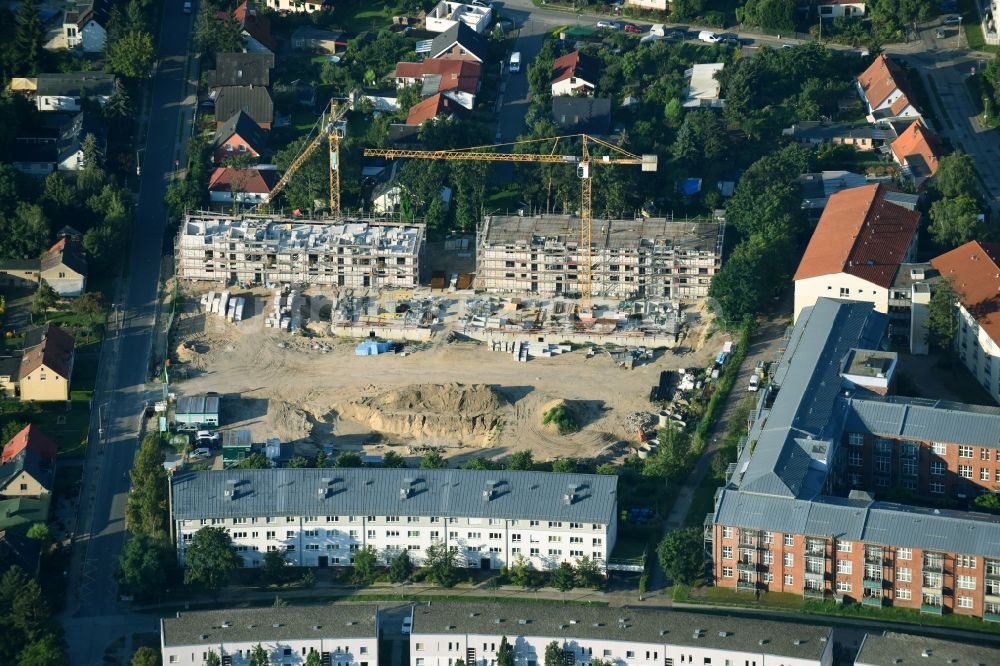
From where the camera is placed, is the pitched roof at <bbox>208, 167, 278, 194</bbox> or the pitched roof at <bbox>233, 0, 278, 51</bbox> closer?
the pitched roof at <bbox>208, 167, 278, 194</bbox>

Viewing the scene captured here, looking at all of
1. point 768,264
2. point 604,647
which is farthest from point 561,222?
point 604,647

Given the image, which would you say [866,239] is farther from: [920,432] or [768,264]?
[920,432]

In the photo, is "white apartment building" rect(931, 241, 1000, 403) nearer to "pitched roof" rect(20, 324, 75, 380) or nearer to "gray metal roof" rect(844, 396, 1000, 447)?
"gray metal roof" rect(844, 396, 1000, 447)

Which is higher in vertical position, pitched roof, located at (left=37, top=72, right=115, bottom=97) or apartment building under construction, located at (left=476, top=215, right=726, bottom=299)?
pitched roof, located at (left=37, top=72, right=115, bottom=97)

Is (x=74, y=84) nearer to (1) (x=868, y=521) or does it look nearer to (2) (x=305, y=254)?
(2) (x=305, y=254)

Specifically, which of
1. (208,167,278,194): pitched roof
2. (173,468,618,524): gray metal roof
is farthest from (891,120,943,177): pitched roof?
(173,468,618,524): gray metal roof

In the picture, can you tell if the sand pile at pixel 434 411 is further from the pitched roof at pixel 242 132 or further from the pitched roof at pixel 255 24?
the pitched roof at pixel 255 24

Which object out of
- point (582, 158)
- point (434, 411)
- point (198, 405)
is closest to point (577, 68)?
point (582, 158)
